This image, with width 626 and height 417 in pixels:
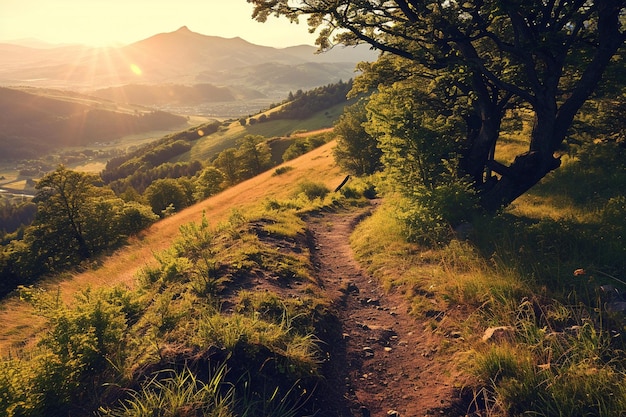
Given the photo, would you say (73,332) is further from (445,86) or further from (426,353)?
(445,86)

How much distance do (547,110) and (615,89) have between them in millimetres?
4904

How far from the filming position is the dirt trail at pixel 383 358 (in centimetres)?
554

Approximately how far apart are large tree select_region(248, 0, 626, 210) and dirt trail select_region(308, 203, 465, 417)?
22.7 ft

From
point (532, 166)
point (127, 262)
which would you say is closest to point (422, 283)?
point (532, 166)

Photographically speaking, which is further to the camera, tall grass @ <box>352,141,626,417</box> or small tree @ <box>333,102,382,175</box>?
small tree @ <box>333,102,382,175</box>

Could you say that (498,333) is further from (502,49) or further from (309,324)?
(502,49)

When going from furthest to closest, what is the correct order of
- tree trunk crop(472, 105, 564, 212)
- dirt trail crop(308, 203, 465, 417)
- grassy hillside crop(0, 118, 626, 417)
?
tree trunk crop(472, 105, 564, 212), dirt trail crop(308, 203, 465, 417), grassy hillside crop(0, 118, 626, 417)

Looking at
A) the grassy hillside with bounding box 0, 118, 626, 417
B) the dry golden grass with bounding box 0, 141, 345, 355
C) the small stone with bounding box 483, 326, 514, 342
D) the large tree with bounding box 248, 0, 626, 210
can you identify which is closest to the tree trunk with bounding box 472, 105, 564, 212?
the large tree with bounding box 248, 0, 626, 210

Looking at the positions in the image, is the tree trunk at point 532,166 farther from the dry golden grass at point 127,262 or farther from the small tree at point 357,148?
the small tree at point 357,148

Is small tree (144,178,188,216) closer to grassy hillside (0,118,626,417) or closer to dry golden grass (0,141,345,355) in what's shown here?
dry golden grass (0,141,345,355)

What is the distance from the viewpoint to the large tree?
1098cm

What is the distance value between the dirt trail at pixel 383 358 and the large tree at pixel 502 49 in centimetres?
691

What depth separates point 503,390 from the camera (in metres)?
4.95

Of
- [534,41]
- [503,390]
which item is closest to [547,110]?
[534,41]
